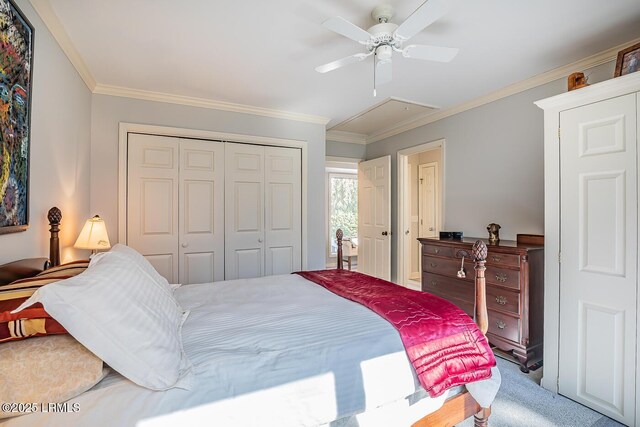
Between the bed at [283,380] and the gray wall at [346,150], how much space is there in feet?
11.1

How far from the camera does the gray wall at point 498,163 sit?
2.76m

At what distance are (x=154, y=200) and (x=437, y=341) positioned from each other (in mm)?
2919

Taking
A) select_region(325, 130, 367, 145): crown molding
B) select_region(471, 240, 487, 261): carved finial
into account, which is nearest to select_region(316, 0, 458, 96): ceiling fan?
select_region(471, 240, 487, 261): carved finial

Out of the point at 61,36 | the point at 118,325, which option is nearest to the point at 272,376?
the point at 118,325

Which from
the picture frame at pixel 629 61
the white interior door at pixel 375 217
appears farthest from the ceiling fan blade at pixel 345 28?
the white interior door at pixel 375 217

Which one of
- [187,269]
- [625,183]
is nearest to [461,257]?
[625,183]

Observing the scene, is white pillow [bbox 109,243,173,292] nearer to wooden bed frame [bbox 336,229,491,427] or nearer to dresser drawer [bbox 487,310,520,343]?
wooden bed frame [bbox 336,229,491,427]

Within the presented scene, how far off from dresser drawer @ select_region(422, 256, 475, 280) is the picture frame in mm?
1727

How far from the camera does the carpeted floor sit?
179 cm

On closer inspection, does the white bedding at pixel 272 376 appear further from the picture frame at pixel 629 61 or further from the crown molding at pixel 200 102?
the crown molding at pixel 200 102

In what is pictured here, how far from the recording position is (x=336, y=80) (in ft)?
9.16

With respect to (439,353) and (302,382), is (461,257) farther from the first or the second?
(302,382)

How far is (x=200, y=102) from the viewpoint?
10.7 feet

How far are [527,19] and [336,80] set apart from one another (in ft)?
4.78
